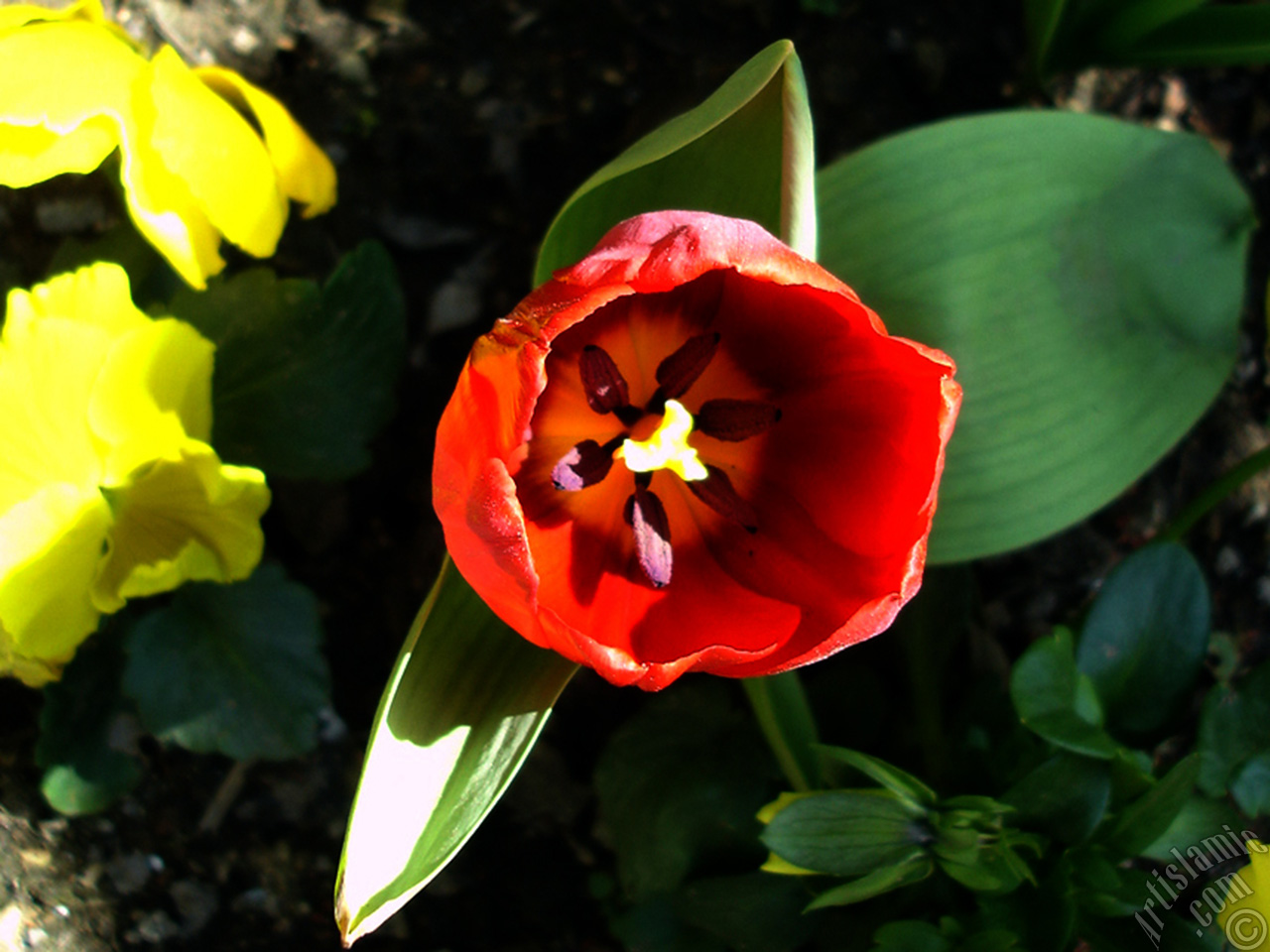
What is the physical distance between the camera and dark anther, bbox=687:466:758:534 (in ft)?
2.71

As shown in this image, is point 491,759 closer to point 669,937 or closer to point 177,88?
point 669,937

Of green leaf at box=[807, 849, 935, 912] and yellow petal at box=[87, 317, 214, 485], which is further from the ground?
yellow petal at box=[87, 317, 214, 485]

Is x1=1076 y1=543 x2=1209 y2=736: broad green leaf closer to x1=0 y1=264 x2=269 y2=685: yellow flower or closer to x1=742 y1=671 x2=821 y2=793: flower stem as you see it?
x1=742 y1=671 x2=821 y2=793: flower stem

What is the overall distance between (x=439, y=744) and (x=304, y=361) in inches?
15.5

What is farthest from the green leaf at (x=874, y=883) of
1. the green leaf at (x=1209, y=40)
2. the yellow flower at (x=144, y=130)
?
the green leaf at (x=1209, y=40)

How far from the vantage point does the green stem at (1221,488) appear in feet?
3.14

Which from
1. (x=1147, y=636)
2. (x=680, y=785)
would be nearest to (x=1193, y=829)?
(x=1147, y=636)

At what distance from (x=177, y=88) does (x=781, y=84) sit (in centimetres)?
44

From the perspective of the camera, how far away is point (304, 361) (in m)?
0.92

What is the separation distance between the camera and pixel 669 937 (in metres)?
1.01

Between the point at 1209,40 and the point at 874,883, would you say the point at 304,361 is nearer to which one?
the point at 874,883

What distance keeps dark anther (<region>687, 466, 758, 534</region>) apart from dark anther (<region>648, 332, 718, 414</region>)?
0.24 feet

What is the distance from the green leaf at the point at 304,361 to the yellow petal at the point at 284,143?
2.5 inches

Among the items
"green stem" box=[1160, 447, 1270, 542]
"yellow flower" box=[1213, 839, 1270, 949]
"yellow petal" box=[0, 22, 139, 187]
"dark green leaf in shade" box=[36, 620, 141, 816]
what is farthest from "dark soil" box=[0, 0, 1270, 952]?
"yellow flower" box=[1213, 839, 1270, 949]
